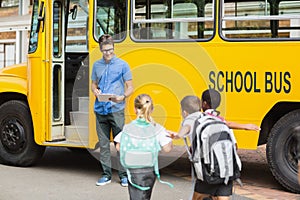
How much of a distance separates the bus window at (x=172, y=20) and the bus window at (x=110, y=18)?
→ 0.23m

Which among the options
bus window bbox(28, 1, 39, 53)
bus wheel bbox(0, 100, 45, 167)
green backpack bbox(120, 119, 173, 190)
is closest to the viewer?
green backpack bbox(120, 119, 173, 190)

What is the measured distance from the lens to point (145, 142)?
529cm

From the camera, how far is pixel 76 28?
8961mm

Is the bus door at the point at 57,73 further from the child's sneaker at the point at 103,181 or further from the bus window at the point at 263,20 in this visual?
the bus window at the point at 263,20

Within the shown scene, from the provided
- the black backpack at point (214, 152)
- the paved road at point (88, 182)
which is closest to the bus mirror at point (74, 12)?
the paved road at point (88, 182)

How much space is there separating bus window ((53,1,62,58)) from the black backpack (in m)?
4.01

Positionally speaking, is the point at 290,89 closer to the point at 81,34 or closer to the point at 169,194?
the point at 169,194

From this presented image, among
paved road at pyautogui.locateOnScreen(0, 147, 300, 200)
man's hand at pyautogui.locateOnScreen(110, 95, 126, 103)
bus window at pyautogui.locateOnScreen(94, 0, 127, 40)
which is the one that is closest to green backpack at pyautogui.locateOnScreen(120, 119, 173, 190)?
paved road at pyautogui.locateOnScreen(0, 147, 300, 200)

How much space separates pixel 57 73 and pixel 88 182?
165cm

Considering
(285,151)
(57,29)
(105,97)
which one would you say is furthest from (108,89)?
(285,151)

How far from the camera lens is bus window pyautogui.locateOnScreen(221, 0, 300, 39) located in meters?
7.53

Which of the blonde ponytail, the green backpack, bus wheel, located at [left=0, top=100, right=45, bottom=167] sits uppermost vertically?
the blonde ponytail

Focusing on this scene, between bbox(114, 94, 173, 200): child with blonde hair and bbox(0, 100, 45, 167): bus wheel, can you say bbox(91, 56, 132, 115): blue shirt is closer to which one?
bbox(0, 100, 45, 167): bus wheel

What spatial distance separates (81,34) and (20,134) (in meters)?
1.71
